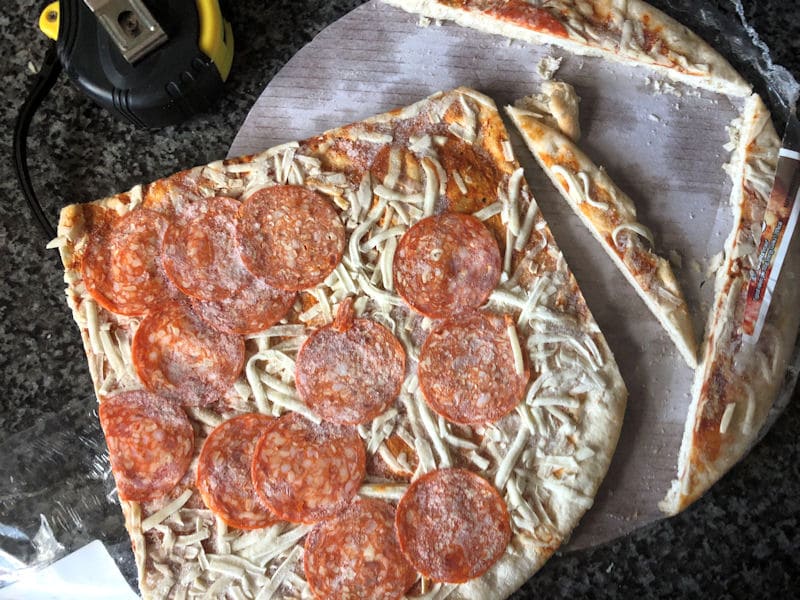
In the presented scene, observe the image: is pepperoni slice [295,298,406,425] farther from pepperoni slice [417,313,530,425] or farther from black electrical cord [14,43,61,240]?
black electrical cord [14,43,61,240]

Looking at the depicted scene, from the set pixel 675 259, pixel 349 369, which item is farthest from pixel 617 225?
pixel 349 369

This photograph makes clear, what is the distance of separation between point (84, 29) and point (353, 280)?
113cm

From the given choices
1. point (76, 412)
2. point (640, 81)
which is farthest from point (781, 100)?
point (76, 412)

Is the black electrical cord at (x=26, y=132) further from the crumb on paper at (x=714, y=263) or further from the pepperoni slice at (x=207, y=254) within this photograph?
the crumb on paper at (x=714, y=263)

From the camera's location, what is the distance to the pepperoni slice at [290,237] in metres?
2.30

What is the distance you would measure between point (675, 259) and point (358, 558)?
4.19ft

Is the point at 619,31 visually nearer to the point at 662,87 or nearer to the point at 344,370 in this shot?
the point at 662,87

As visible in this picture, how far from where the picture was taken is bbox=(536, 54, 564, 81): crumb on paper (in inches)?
100

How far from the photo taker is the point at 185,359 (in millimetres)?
2293

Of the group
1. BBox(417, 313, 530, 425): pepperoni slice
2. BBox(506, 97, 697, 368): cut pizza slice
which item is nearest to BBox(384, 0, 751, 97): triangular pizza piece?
BBox(506, 97, 697, 368): cut pizza slice

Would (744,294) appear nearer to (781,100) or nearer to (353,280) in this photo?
(781,100)

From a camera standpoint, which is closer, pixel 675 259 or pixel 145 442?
pixel 145 442

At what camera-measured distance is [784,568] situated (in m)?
2.49

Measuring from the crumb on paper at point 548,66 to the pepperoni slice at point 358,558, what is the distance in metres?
1.41
